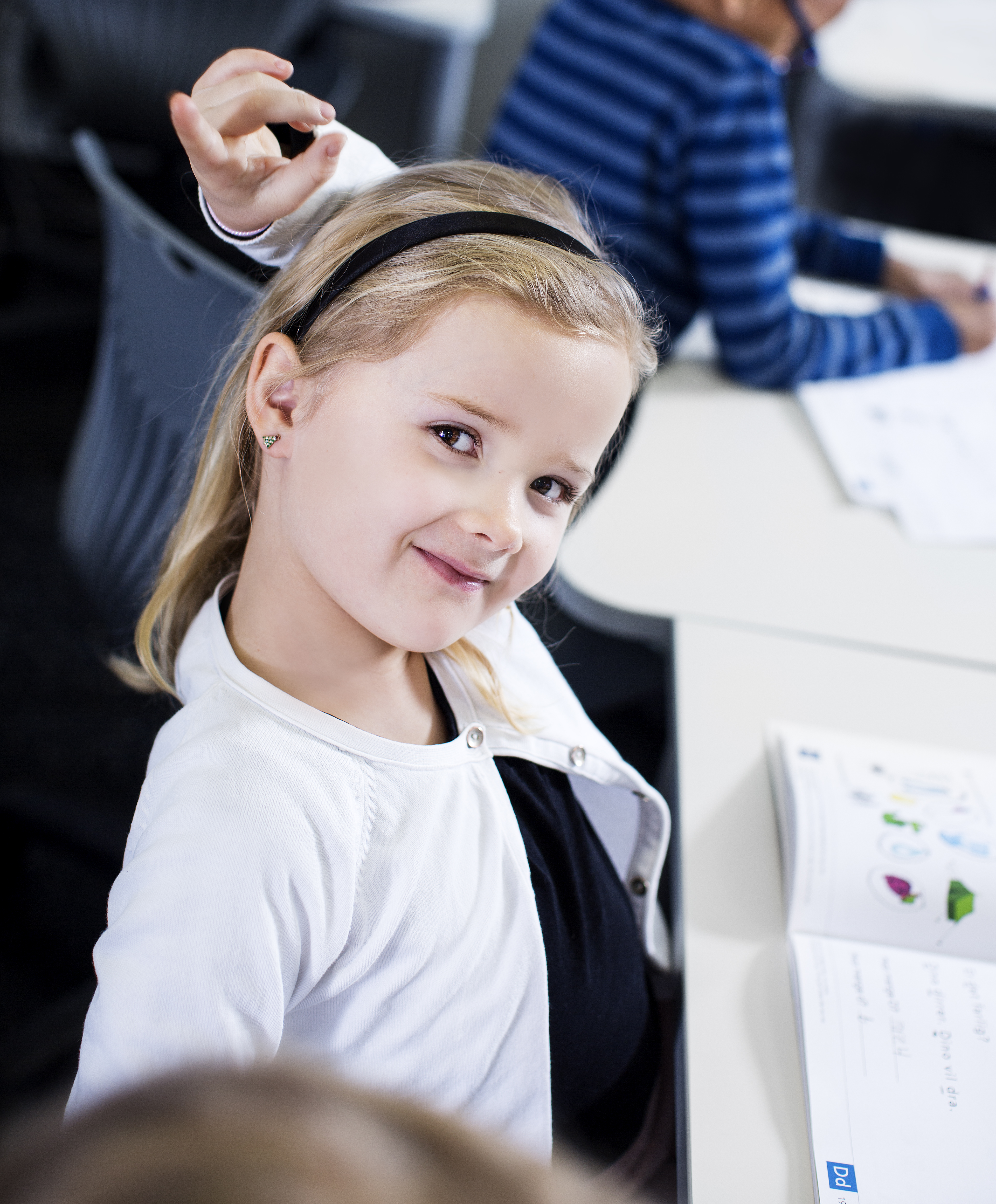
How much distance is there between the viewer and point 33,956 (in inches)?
47.3

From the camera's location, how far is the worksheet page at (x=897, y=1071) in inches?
20.1

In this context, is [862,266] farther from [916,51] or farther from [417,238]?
[417,238]

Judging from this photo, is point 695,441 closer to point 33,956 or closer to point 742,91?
point 742,91

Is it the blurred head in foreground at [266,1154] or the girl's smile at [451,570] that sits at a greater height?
the blurred head in foreground at [266,1154]

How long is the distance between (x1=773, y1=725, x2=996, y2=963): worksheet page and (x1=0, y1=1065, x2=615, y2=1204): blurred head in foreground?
0.44 metres

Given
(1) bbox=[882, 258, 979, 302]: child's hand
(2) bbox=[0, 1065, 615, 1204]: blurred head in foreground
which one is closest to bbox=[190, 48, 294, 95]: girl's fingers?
(2) bbox=[0, 1065, 615, 1204]: blurred head in foreground

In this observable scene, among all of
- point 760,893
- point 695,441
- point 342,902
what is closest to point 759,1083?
point 760,893

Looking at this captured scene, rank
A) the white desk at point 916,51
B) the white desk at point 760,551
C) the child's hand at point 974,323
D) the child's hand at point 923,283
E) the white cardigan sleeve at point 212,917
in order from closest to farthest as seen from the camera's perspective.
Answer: the white cardigan sleeve at point 212,917 < the white desk at point 760,551 < the child's hand at point 974,323 < the child's hand at point 923,283 < the white desk at point 916,51

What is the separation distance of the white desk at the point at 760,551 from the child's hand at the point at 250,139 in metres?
0.42

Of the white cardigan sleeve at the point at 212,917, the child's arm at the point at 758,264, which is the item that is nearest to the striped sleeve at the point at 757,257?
the child's arm at the point at 758,264

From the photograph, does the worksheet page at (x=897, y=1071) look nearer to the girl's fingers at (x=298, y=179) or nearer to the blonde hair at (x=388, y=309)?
the blonde hair at (x=388, y=309)

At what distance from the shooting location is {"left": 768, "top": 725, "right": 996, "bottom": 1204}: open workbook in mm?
521

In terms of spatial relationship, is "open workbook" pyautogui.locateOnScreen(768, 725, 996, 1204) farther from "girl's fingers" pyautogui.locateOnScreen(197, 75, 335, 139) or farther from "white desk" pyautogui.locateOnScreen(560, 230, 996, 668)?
"girl's fingers" pyautogui.locateOnScreen(197, 75, 335, 139)

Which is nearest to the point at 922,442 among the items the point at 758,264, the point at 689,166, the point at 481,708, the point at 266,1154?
the point at 758,264
